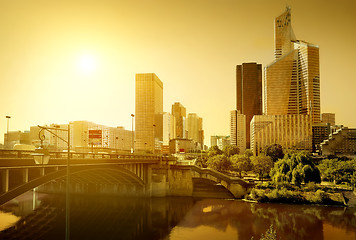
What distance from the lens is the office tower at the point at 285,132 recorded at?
190 meters

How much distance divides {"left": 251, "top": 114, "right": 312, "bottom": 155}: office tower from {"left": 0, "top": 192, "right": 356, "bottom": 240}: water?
124788 mm

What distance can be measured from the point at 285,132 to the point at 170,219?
150m

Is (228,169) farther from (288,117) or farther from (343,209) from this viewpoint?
(288,117)

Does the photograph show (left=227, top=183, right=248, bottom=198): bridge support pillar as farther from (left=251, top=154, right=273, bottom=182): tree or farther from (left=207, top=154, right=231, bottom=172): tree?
(left=207, top=154, right=231, bottom=172): tree

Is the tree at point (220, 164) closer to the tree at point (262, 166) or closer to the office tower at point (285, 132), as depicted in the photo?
the tree at point (262, 166)

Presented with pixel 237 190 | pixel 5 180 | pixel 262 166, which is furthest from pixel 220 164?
pixel 5 180

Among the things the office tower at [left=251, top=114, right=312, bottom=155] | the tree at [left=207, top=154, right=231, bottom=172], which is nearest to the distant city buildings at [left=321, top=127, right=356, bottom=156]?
the office tower at [left=251, top=114, right=312, bottom=155]

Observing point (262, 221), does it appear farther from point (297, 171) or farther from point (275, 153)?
point (275, 153)

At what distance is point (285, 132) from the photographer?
19225cm

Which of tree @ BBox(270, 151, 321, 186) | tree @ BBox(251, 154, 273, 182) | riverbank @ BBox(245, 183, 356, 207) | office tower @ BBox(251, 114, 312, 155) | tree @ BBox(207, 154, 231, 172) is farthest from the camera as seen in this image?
office tower @ BBox(251, 114, 312, 155)

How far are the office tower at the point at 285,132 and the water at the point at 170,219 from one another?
125 m

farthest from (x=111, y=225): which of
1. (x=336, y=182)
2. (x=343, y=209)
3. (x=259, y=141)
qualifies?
(x=259, y=141)

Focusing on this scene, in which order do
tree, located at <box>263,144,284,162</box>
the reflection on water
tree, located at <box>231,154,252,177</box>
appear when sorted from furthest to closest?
tree, located at <box>263,144,284,162</box> → tree, located at <box>231,154,252,177</box> → the reflection on water

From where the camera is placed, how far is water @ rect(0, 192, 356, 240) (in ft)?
159
